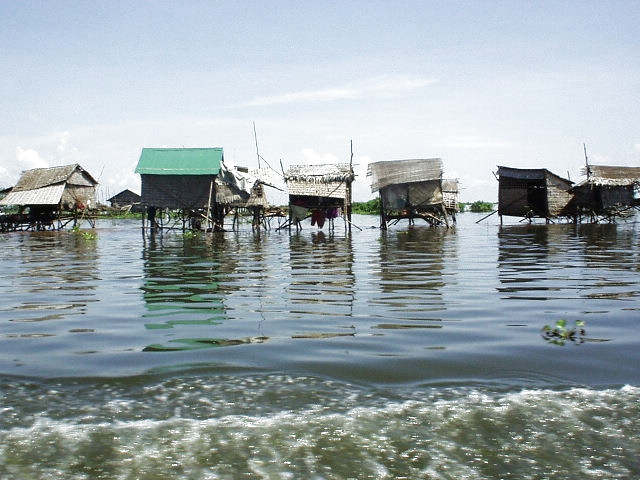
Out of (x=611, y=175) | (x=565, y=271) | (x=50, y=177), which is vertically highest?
(x=50, y=177)

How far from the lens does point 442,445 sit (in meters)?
2.81

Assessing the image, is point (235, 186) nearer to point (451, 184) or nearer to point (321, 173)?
point (321, 173)

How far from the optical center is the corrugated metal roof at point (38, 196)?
3319 centimetres

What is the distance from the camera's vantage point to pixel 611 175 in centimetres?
3281

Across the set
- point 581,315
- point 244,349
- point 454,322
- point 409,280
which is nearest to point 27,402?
point 244,349

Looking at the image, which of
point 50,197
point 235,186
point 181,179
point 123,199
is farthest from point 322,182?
point 123,199

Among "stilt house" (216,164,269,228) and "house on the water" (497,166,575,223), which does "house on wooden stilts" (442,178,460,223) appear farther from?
"stilt house" (216,164,269,228)

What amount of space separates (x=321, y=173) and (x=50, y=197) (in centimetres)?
1602

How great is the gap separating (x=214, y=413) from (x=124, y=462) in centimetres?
63

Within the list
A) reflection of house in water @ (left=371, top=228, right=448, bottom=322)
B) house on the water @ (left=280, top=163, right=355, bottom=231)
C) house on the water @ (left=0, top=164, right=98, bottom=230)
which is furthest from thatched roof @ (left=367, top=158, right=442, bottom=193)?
house on the water @ (left=0, top=164, right=98, bottom=230)

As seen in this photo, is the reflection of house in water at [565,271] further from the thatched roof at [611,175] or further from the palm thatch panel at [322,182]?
the thatched roof at [611,175]

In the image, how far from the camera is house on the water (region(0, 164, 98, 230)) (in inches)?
1314

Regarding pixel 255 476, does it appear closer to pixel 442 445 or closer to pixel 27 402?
pixel 442 445

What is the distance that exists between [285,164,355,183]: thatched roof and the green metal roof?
370cm
